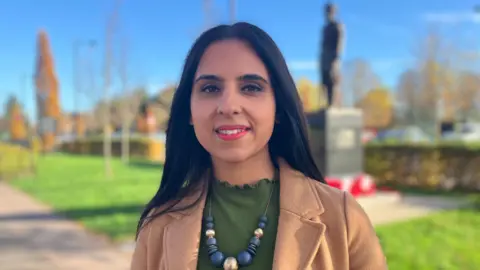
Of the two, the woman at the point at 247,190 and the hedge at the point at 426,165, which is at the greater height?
the woman at the point at 247,190

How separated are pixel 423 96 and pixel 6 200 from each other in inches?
1242

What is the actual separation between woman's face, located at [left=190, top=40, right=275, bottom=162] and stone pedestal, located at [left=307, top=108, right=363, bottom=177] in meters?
7.00

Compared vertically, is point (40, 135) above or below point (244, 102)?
below

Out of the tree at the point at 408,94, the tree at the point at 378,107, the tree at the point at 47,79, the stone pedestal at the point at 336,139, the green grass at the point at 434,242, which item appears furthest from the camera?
the tree at the point at 378,107

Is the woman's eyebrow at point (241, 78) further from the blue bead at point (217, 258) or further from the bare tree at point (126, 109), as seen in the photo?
the bare tree at point (126, 109)

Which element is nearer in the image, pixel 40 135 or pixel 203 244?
pixel 203 244

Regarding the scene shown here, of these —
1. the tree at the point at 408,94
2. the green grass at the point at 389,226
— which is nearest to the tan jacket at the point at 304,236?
the green grass at the point at 389,226

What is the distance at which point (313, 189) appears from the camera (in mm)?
1472

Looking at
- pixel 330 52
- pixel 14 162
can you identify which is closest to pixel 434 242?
pixel 330 52

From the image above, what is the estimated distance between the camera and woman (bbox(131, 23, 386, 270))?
4.49 feet

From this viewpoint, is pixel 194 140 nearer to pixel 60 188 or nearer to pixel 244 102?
pixel 244 102

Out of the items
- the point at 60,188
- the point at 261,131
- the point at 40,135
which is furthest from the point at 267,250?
the point at 40,135

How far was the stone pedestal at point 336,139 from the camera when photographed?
843 cm

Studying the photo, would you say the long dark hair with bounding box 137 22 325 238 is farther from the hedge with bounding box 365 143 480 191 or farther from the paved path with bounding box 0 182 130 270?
the hedge with bounding box 365 143 480 191
